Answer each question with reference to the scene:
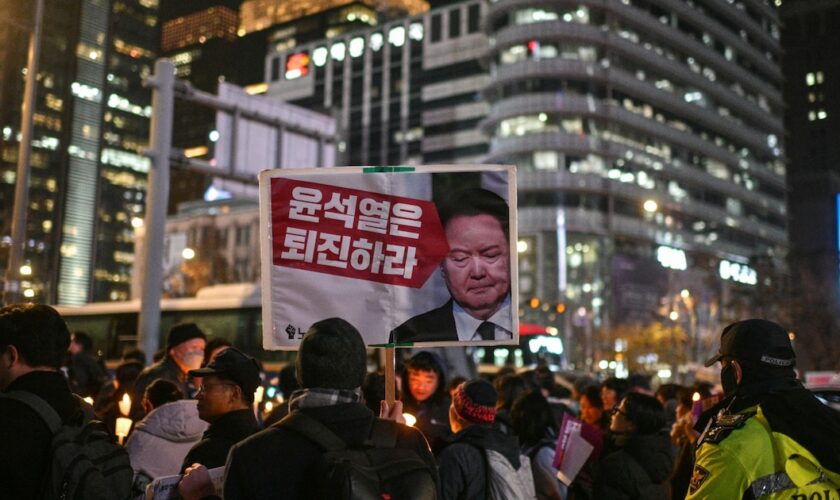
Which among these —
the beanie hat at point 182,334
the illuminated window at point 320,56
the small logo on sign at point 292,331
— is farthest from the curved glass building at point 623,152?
the small logo on sign at point 292,331

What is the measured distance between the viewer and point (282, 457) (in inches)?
101

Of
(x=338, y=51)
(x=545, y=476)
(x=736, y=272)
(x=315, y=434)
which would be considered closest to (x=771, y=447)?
(x=315, y=434)

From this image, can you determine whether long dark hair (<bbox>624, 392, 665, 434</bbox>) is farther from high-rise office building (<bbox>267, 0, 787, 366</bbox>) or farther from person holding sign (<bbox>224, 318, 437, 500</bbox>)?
high-rise office building (<bbox>267, 0, 787, 366</bbox>)

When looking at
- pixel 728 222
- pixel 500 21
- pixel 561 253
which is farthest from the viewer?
pixel 728 222

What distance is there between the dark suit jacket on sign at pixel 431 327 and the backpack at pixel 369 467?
5.60ft

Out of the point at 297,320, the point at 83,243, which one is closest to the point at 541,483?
the point at 297,320

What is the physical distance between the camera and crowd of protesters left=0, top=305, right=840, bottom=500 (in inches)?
103

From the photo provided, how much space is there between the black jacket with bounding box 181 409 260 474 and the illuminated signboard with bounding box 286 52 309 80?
119 meters

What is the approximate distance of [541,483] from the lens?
5.82 meters

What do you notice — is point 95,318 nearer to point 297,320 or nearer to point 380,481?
point 297,320

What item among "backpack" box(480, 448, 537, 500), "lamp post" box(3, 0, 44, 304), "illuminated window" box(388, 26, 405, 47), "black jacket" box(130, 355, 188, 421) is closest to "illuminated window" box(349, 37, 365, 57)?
"illuminated window" box(388, 26, 405, 47)

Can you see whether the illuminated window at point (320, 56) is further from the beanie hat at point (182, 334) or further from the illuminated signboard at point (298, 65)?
the beanie hat at point (182, 334)

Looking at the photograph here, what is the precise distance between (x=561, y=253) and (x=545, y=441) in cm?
6922

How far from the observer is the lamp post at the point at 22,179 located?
54.2ft
